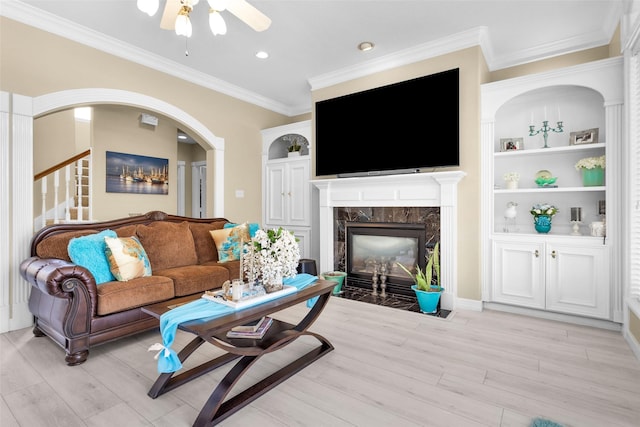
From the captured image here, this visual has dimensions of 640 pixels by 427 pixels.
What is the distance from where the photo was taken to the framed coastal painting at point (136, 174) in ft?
17.8

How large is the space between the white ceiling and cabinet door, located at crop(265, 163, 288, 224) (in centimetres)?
149

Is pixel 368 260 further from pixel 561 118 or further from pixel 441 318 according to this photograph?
pixel 561 118

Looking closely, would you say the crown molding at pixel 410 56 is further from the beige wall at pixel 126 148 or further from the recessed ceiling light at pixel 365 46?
the beige wall at pixel 126 148

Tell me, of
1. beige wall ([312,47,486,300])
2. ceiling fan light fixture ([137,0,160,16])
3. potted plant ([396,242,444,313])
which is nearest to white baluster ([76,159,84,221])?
ceiling fan light fixture ([137,0,160,16])

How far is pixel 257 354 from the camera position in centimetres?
180

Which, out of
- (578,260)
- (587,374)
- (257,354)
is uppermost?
(578,260)

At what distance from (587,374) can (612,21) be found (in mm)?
3230

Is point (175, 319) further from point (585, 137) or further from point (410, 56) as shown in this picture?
point (585, 137)

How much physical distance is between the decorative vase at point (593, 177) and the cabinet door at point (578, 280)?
0.63 meters

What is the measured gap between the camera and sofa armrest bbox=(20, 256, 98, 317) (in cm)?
219

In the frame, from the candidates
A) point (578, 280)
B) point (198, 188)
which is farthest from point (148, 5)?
point (198, 188)

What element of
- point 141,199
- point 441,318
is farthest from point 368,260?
point 141,199

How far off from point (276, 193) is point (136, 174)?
104 inches

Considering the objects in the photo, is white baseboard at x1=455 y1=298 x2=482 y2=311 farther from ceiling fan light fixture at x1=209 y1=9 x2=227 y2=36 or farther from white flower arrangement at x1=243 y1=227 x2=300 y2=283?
ceiling fan light fixture at x1=209 y1=9 x2=227 y2=36
